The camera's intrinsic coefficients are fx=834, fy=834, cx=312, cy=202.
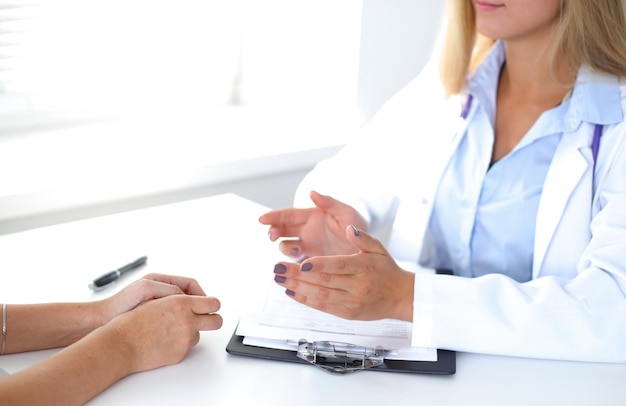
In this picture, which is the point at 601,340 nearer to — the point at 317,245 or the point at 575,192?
the point at 575,192

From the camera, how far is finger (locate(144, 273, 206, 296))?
1.46 metres

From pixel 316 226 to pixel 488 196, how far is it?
39cm

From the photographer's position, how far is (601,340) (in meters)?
1.38

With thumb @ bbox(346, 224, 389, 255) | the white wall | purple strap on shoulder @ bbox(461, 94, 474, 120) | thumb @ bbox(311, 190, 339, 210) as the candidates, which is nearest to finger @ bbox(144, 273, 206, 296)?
thumb @ bbox(346, 224, 389, 255)

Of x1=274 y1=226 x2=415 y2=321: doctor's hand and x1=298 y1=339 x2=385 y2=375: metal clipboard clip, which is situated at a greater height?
x1=274 y1=226 x2=415 y2=321: doctor's hand

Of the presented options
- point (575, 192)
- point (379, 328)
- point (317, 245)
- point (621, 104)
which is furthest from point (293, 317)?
point (621, 104)

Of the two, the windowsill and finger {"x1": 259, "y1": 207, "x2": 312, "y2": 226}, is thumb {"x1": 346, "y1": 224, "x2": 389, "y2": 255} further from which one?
the windowsill

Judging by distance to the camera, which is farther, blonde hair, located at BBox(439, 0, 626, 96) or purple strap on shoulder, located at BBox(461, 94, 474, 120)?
purple strap on shoulder, located at BBox(461, 94, 474, 120)

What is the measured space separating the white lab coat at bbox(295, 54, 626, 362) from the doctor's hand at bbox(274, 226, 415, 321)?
0.04 meters

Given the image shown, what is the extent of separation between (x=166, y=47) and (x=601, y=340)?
1.94 metres

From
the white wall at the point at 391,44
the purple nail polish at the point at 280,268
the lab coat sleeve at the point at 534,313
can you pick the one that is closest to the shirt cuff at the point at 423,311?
the lab coat sleeve at the point at 534,313

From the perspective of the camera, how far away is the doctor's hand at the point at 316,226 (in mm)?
1784

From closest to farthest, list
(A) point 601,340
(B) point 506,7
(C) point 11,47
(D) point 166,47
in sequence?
(A) point 601,340 < (B) point 506,7 < (C) point 11,47 < (D) point 166,47

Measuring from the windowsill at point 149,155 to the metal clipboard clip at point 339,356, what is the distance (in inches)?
44.8
